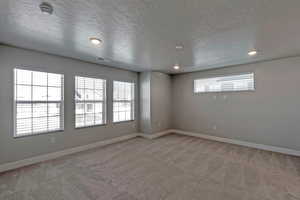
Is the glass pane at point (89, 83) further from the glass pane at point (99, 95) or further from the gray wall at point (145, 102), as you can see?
the gray wall at point (145, 102)

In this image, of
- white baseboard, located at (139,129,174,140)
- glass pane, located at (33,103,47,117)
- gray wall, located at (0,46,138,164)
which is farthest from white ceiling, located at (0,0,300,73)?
white baseboard, located at (139,129,174,140)

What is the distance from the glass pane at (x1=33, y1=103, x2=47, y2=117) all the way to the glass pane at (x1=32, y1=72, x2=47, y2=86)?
51cm

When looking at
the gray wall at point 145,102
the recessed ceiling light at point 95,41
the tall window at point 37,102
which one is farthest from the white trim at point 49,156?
the recessed ceiling light at point 95,41

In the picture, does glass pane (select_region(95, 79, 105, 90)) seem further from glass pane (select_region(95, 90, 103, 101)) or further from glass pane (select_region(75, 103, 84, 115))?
glass pane (select_region(75, 103, 84, 115))

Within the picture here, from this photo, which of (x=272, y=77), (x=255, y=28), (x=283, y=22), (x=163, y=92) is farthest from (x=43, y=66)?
(x=272, y=77)

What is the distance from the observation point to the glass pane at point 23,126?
2889 millimetres

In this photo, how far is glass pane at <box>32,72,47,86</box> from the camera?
3.11 meters

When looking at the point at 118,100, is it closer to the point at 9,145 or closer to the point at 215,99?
the point at 9,145

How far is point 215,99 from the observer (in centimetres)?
483

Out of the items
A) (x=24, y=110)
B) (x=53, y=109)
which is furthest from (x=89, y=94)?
(x=24, y=110)

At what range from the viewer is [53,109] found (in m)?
3.40

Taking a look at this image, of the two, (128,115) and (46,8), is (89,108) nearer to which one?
(128,115)

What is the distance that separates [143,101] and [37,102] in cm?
321

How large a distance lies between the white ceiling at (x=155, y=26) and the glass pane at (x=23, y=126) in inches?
63.4
